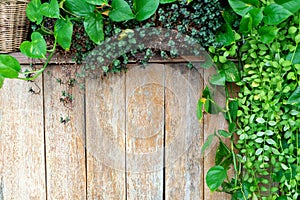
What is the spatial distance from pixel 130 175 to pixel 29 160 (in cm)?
35

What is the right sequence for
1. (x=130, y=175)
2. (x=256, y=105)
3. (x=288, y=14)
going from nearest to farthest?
(x=288, y=14) < (x=256, y=105) < (x=130, y=175)

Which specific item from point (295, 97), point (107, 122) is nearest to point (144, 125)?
point (107, 122)

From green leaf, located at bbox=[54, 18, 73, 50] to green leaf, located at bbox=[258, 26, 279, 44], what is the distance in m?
0.54

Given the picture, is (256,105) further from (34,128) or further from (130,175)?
(34,128)

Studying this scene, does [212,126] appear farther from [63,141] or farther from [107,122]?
[63,141]

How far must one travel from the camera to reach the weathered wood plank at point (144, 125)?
1.24 metres

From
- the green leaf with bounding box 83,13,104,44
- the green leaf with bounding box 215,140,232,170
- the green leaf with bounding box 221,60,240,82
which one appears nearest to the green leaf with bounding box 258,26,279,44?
the green leaf with bounding box 221,60,240,82

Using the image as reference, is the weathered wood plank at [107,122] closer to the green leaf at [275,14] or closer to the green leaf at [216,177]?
the green leaf at [216,177]

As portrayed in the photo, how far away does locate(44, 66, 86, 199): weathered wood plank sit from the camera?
1.26m

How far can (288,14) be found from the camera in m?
1.03

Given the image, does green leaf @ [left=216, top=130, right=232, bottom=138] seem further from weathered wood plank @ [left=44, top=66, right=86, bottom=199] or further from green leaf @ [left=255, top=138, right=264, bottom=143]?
weathered wood plank @ [left=44, top=66, right=86, bottom=199]

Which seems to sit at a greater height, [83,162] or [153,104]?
[153,104]

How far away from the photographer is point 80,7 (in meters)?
1.08

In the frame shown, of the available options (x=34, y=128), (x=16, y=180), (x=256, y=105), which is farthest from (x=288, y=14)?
(x=16, y=180)
